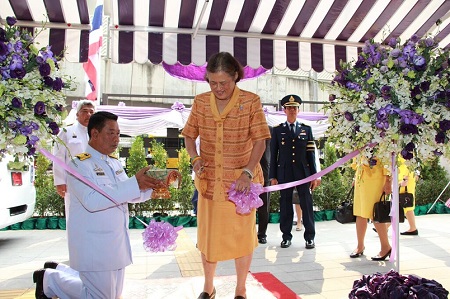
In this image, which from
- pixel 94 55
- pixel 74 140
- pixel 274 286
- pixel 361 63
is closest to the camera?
pixel 361 63

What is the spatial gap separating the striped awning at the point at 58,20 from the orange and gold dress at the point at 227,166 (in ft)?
6.70

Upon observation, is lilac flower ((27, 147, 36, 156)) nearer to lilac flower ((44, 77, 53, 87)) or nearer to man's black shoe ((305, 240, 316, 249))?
lilac flower ((44, 77, 53, 87))

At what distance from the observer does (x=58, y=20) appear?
441 centimetres

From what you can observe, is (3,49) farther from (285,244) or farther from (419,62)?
(285,244)

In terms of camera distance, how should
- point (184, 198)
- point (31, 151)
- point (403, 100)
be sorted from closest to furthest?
point (31, 151) → point (403, 100) → point (184, 198)

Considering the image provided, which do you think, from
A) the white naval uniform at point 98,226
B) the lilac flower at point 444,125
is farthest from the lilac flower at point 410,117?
the white naval uniform at point 98,226

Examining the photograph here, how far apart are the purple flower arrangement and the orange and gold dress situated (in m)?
1.21

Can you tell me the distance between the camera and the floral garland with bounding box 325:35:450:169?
273 cm

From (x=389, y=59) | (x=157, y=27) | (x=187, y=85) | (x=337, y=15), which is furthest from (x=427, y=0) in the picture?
(x=187, y=85)

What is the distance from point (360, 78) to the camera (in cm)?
295

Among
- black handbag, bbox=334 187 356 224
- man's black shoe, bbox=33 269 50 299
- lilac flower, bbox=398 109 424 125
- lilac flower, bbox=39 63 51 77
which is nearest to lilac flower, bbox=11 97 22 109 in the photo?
lilac flower, bbox=39 63 51 77

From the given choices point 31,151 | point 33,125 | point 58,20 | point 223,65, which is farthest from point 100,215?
point 58,20

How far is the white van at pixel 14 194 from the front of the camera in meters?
4.91

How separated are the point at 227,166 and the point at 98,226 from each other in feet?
3.27
